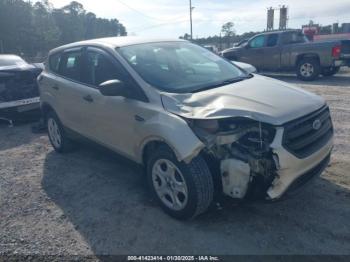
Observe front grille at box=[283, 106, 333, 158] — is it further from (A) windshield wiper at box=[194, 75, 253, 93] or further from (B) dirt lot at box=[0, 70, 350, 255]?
(A) windshield wiper at box=[194, 75, 253, 93]

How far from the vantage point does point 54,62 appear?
5.45 meters

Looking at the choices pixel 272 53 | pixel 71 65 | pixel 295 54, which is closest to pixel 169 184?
pixel 71 65

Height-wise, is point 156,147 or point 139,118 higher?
point 139,118

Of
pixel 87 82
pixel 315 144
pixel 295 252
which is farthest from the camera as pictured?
pixel 87 82

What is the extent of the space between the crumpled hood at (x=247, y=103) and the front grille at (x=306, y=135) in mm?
64

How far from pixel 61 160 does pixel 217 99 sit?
3.25 meters

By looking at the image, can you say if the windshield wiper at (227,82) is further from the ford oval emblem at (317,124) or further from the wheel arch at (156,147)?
the ford oval emblem at (317,124)

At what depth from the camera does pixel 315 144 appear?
3.19m

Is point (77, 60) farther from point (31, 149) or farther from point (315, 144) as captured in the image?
point (315, 144)

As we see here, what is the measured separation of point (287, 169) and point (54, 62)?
13.8ft

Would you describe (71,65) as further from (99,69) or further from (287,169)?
(287,169)

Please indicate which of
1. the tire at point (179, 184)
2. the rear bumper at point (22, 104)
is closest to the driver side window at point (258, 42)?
the rear bumper at point (22, 104)

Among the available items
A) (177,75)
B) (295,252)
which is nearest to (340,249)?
(295,252)

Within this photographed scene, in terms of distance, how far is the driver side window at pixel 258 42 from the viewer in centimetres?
1375
